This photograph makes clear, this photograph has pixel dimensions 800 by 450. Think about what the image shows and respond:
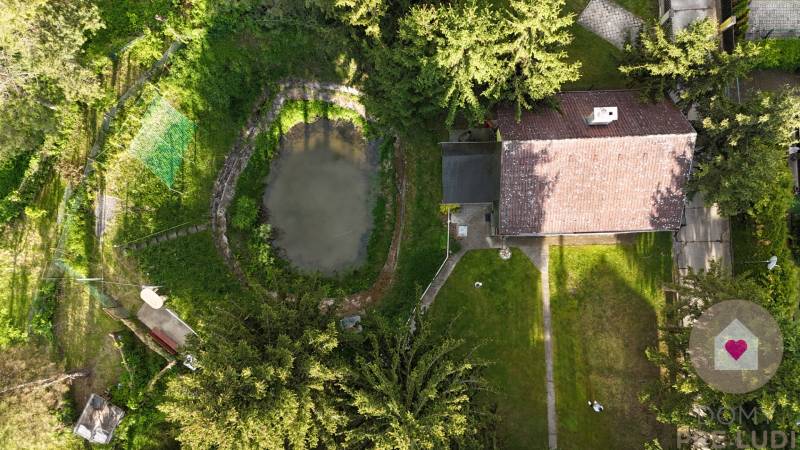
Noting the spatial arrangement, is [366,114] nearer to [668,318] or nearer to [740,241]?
[668,318]

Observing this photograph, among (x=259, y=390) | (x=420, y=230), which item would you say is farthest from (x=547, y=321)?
(x=259, y=390)

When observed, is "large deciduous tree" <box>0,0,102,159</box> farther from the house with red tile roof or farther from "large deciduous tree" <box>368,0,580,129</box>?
the house with red tile roof

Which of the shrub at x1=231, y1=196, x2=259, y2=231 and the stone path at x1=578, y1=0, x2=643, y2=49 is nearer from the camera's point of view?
the stone path at x1=578, y1=0, x2=643, y2=49

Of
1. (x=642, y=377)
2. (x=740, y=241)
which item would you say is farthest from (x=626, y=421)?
(x=740, y=241)

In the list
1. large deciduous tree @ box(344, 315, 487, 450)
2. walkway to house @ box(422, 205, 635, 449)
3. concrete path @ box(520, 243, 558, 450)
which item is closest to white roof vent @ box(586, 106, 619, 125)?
walkway to house @ box(422, 205, 635, 449)

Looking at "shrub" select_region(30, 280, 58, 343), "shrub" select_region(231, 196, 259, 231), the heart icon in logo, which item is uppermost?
"shrub" select_region(231, 196, 259, 231)

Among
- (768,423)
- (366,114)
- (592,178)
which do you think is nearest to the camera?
(768,423)
